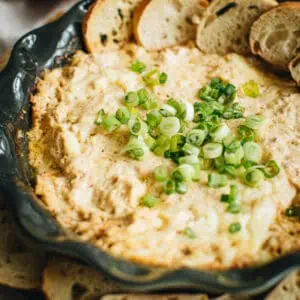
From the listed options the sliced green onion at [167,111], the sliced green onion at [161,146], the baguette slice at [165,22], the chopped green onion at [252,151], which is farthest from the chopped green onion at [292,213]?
the baguette slice at [165,22]

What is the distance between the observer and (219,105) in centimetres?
404

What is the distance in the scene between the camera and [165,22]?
15.1ft

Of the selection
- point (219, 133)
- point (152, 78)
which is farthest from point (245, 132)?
point (152, 78)

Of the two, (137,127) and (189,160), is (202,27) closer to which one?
(137,127)

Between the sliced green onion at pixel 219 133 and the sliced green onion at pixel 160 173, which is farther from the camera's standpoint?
the sliced green onion at pixel 219 133

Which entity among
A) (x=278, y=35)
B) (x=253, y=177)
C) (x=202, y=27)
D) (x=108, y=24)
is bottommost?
(x=253, y=177)

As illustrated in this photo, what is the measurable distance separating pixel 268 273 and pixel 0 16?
13.3 feet

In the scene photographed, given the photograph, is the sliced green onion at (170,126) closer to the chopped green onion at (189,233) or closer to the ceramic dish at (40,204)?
the chopped green onion at (189,233)

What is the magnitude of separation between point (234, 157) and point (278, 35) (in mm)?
1427

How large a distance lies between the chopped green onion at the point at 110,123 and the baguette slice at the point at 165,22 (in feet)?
3.62

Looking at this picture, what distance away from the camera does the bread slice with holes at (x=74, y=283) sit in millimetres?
3166

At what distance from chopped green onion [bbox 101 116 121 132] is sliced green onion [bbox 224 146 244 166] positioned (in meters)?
0.82

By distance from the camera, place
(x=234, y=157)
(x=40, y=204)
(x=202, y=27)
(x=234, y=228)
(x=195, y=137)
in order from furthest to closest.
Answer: (x=202, y=27) → (x=195, y=137) → (x=234, y=157) → (x=40, y=204) → (x=234, y=228)

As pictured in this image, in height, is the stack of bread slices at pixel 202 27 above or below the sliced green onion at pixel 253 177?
above
